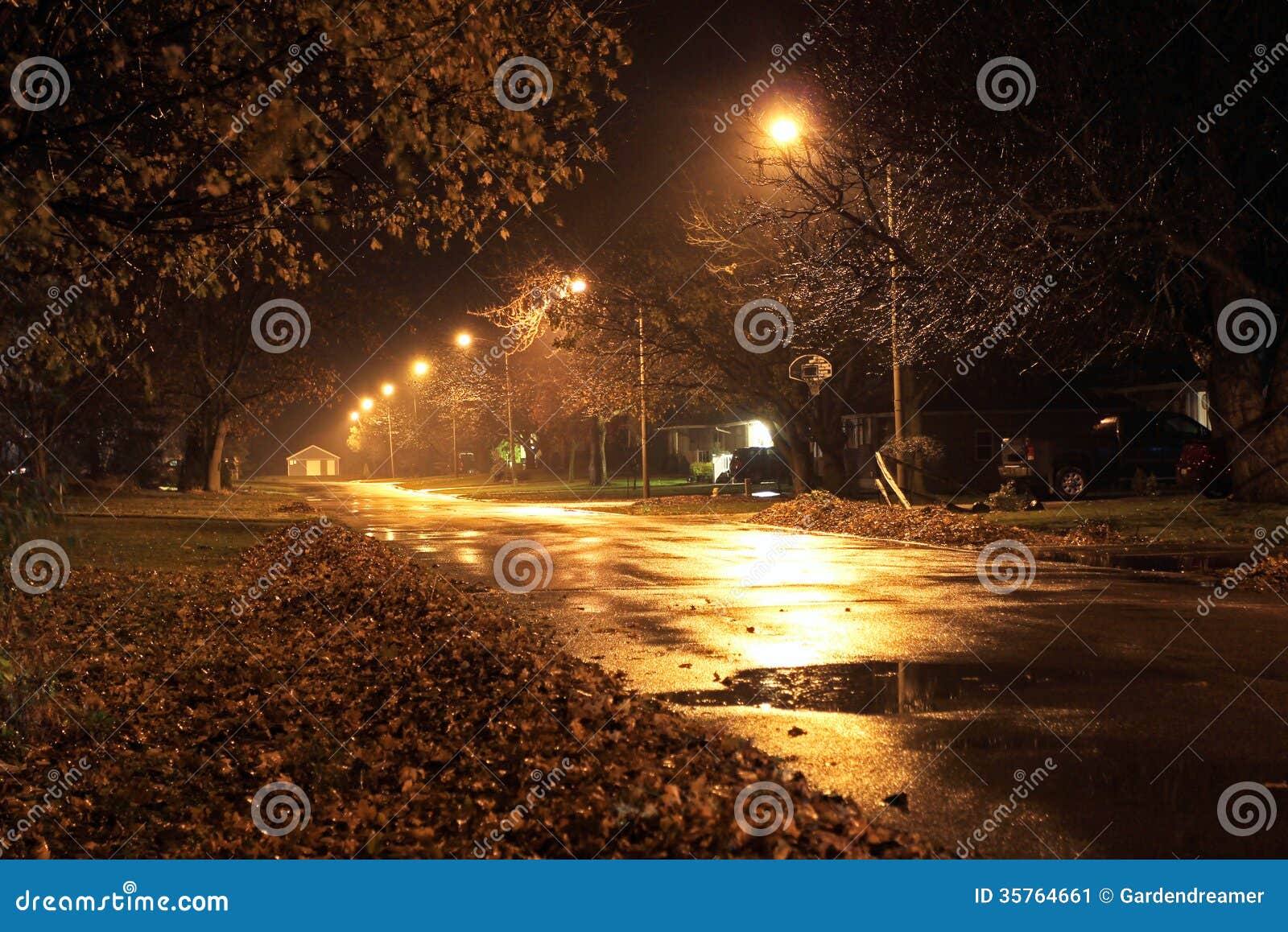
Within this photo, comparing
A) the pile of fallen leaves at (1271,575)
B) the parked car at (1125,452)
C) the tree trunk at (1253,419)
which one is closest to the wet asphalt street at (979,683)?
the pile of fallen leaves at (1271,575)

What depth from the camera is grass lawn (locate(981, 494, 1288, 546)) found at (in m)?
19.3

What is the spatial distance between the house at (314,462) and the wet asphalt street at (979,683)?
504 feet

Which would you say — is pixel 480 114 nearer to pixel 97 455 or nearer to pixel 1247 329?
pixel 1247 329

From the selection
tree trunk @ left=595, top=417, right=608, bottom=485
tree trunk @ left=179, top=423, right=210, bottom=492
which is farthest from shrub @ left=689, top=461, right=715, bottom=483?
tree trunk @ left=179, top=423, right=210, bottom=492

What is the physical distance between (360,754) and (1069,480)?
29.0m

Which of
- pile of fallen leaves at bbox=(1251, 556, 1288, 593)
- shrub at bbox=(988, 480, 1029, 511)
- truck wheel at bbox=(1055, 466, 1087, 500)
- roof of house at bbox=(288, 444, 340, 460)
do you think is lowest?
pile of fallen leaves at bbox=(1251, 556, 1288, 593)

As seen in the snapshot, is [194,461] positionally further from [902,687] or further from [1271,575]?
[902,687]

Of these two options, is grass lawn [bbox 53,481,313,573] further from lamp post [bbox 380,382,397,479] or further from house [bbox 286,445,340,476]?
house [bbox 286,445,340,476]

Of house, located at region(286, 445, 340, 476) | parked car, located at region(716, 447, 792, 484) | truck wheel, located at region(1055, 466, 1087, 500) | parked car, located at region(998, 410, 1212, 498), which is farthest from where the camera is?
house, located at region(286, 445, 340, 476)

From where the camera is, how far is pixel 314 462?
168 metres

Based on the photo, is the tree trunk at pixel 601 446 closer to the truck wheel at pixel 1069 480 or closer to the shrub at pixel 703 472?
the shrub at pixel 703 472

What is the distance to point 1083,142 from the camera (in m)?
18.6

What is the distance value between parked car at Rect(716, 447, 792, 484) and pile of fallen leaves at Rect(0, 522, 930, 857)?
3771 cm

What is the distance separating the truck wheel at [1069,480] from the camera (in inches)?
1284
